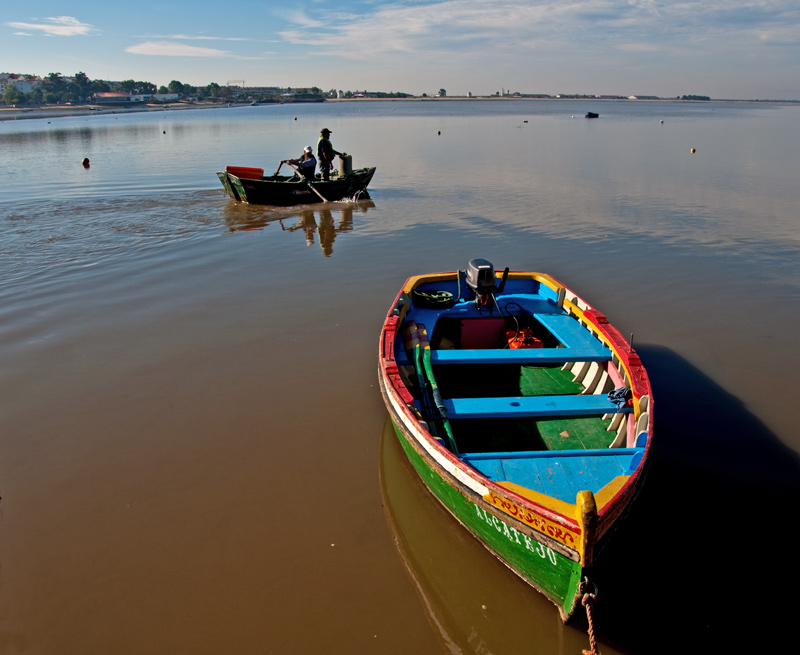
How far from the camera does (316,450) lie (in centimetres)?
665

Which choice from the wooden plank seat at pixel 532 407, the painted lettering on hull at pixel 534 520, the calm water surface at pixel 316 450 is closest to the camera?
the painted lettering on hull at pixel 534 520

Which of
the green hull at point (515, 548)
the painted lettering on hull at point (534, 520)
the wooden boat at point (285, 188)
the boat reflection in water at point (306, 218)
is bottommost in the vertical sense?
the green hull at point (515, 548)

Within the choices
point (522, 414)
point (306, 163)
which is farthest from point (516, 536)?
point (306, 163)

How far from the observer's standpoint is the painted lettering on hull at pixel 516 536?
13.6ft

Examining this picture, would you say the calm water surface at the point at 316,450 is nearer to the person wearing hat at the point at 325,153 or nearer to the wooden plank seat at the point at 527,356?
the wooden plank seat at the point at 527,356

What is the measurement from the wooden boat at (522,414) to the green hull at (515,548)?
13 millimetres

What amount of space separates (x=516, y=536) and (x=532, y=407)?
1775 millimetres

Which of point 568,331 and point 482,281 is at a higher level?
point 482,281

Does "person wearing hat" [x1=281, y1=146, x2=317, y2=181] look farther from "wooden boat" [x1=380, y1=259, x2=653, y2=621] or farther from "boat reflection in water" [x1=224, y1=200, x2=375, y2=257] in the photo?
"wooden boat" [x1=380, y1=259, x2=653, y2=621]

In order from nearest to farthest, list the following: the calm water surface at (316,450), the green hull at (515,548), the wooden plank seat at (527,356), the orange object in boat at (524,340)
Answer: the green hull at (515,548) < the calm water surface at (316,450) < the wooden plank seat at (527,356) < the orange object in boat at (524,340)

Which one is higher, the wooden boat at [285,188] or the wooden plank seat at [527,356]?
the wooden boat at [285,188]

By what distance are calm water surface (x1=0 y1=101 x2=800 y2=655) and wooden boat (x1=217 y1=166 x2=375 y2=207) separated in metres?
4.29

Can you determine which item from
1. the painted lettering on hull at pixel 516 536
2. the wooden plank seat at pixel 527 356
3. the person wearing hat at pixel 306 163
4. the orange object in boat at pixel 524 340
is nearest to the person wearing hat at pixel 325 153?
the person wearing hat at pixel 306 163

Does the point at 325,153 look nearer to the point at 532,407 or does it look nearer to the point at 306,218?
the point at 306,218
